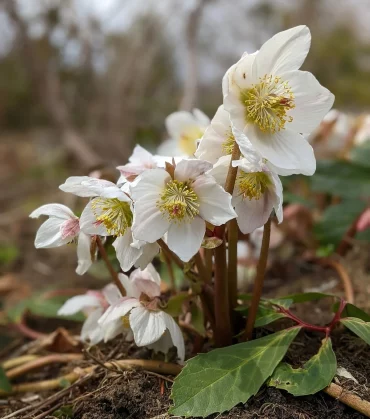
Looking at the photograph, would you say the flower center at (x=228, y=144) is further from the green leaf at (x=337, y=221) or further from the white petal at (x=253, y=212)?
the green leaf at (x=337, y=221)

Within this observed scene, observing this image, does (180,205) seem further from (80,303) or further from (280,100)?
(80,303)

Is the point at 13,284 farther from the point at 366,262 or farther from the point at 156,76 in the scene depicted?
the point at 156,76

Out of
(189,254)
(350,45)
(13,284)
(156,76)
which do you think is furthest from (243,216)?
(350,45)

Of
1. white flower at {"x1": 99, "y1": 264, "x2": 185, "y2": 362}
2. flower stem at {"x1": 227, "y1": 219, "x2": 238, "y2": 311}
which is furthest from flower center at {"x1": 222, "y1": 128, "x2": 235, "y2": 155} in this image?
white flower at {"x1": 99, "y1": 264, "x2": 185, "y2": 362}

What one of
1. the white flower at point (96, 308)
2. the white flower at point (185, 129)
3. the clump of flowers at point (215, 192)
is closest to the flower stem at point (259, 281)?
the clump of flowers at point (215, 192)

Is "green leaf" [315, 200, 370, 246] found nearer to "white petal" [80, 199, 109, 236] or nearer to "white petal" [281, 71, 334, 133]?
"white petal" [281, 71, 334, 133]
